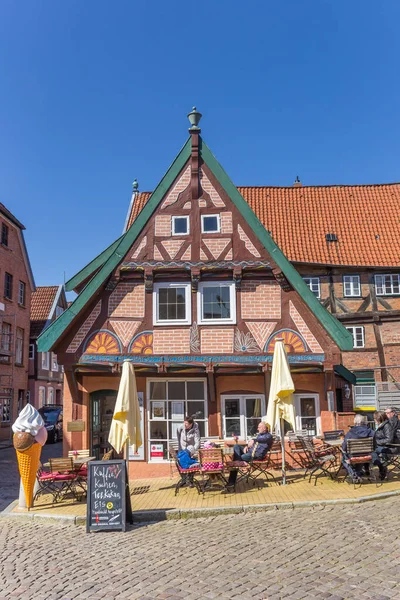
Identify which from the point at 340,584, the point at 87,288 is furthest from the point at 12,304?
the point at 340,584

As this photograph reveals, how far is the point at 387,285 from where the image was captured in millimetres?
25484

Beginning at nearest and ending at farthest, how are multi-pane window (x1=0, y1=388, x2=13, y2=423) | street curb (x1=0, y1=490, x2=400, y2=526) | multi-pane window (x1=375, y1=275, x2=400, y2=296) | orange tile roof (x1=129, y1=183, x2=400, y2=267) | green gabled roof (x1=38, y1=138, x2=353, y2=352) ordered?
street curb (x1=0, y1=490, x2=400, y2=526)
green gabled roof (x1=38, y1=138, x2=353, y2=352)
multi-pane window (x1=375, y1=275, x2=400, y2=296)
orange tile roof (x1=129, y1=183, x2=400, y2=267)
multi-pane window (x1=0, y1=388, x2=13, y2=423)

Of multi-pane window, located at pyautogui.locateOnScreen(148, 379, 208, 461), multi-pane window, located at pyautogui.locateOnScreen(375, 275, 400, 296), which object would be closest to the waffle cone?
multi-pane window, located at pyautogui.locateOnScreen(148, 379, 208, 461)

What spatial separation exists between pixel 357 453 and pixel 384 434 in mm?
1231

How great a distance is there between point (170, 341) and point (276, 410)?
3664mm

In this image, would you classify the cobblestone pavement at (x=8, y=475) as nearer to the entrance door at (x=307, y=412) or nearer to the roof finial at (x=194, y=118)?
the entrance door at (x=307, y=412)

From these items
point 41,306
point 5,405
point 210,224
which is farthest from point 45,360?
point 210,224

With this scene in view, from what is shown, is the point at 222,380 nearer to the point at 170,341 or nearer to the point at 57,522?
the point at 170,341

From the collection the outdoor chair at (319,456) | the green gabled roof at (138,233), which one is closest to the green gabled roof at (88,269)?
the green gabled roof at (138,233)

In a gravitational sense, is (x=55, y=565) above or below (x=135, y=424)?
below

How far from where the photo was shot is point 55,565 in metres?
7.14

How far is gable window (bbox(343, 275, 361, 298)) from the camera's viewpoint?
2564cm

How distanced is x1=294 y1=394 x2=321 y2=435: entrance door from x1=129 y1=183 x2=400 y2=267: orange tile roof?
12.2 meters

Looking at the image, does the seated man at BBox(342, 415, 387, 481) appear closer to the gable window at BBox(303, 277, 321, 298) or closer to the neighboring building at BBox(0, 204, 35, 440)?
the gable window at BBox(303, 277, 321, 298)
